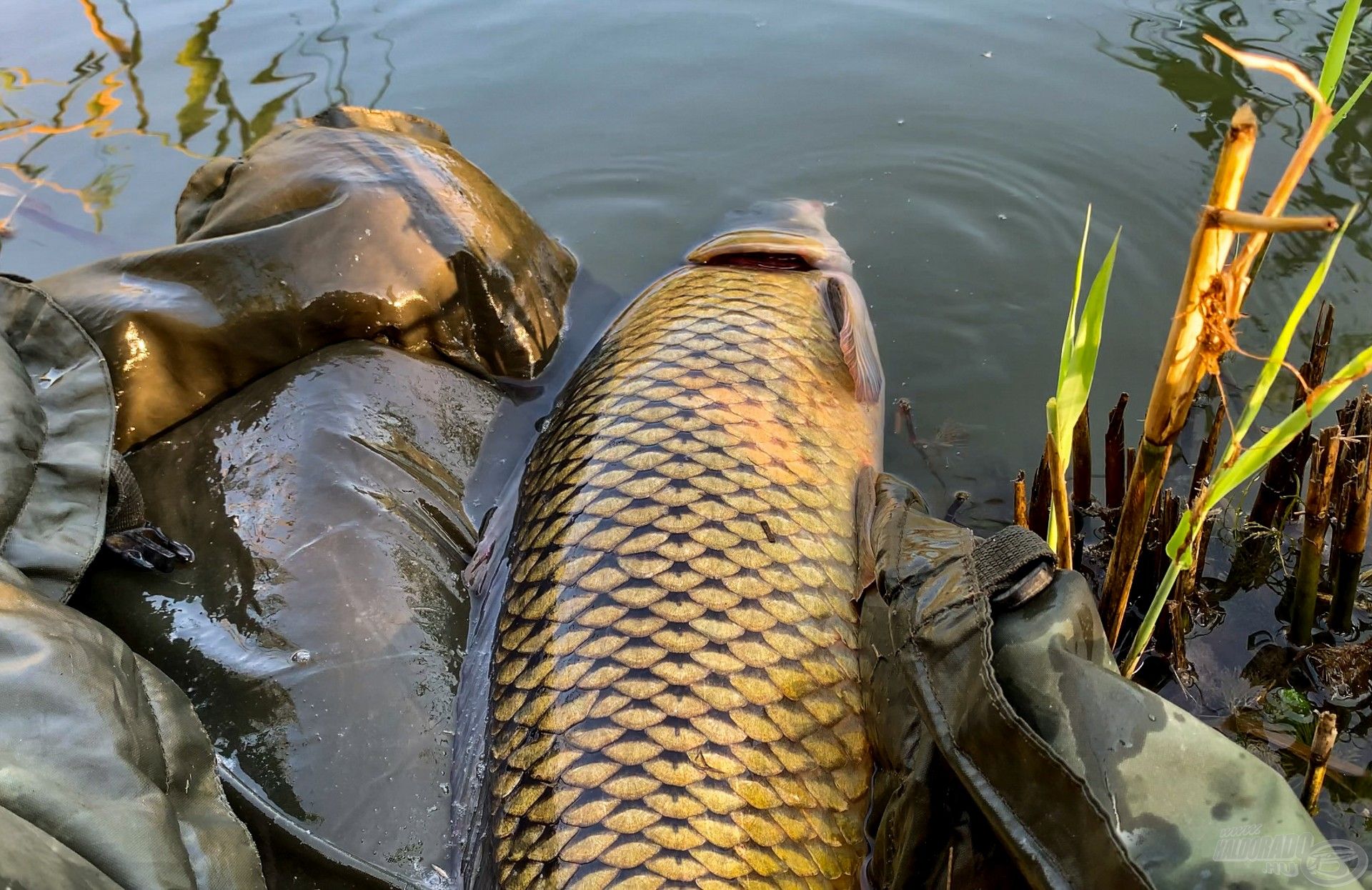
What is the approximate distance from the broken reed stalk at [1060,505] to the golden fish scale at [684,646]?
44cm

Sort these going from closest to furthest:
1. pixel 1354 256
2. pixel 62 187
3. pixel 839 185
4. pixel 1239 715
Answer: pixel 1239 715, pixel 1354 256, pixel 839 185, pixel 62 187

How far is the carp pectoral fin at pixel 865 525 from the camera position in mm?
1974

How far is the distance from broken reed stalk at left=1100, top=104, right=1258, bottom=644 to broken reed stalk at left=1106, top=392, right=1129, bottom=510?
1.43 ft

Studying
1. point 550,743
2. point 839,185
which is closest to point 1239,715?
point 550,743

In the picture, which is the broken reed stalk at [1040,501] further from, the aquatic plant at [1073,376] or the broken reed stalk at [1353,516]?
the broken reed stalk at [1353,516]

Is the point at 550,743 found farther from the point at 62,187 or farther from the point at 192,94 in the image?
the point at 192,94

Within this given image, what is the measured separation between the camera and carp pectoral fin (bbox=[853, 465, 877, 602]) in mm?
1974

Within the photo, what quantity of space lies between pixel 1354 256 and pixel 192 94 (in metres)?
5.64

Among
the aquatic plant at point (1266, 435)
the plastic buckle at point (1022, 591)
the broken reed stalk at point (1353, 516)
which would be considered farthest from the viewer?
the broken reed stalk at point (1353, 516)

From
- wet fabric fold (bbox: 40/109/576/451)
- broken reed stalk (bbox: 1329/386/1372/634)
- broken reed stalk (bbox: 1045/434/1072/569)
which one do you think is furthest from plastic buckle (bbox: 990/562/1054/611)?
wet fabric fold (bbox: 40/109/576/451)

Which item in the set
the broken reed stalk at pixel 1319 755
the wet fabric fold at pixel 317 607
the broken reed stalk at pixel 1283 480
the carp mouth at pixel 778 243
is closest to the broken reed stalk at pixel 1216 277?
the broken reed stalk at pixel 1319 755

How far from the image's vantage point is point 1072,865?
3.99 ft

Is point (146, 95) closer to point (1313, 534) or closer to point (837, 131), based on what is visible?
point (837, 131)

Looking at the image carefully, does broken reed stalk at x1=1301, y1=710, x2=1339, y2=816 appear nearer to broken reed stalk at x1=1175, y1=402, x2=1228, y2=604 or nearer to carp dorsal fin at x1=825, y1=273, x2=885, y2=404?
broken reed stalk at x1=1175, y1=402, x2=1228, y2=604
